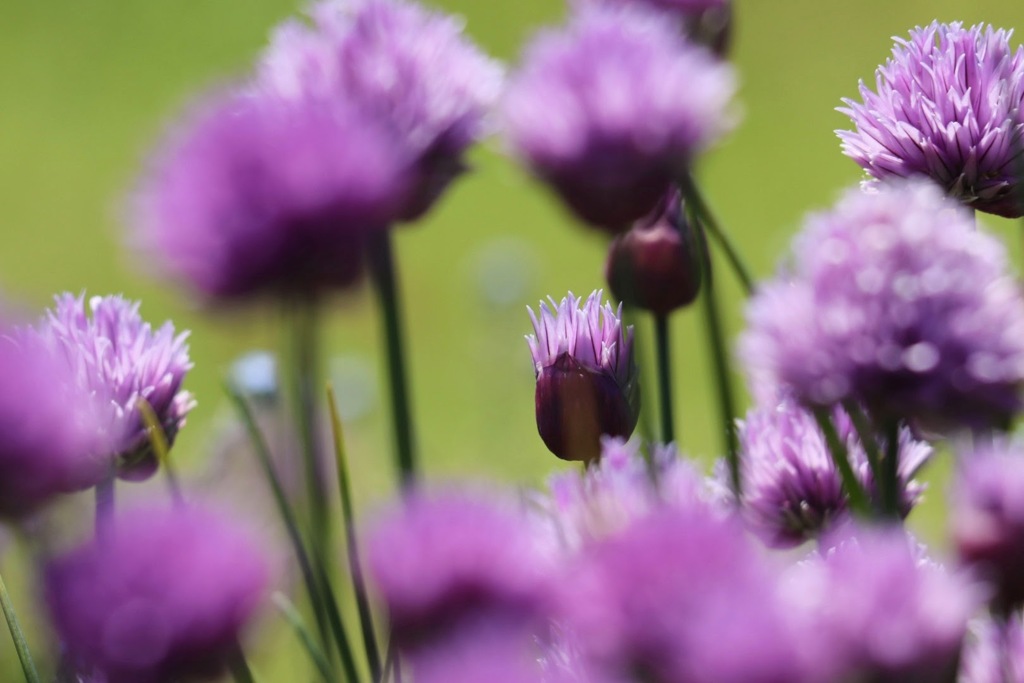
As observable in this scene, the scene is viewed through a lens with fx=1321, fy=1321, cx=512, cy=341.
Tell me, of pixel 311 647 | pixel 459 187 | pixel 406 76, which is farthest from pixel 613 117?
pixel 459 187

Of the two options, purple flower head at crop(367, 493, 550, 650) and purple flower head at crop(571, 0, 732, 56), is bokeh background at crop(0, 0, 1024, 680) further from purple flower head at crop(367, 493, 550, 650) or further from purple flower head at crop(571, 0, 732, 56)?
purple flower head at crop(367, 493, 550, 650)

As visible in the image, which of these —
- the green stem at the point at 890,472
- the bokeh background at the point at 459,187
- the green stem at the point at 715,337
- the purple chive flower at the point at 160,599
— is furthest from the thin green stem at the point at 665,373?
the bokeh background at the point at 459,187

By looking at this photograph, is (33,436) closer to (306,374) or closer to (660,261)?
(306,374)

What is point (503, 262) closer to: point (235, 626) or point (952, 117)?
point (952, 117)

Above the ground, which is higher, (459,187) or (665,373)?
(459,187)

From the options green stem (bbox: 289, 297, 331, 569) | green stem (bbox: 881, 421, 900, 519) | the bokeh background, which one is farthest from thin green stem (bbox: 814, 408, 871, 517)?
the bokeh background

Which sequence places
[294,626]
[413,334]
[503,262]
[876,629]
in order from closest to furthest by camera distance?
[876,629], [294,626], [503,262], [413,334]

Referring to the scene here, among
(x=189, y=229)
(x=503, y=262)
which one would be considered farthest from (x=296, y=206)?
(x=503, y=262)
